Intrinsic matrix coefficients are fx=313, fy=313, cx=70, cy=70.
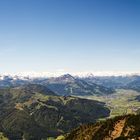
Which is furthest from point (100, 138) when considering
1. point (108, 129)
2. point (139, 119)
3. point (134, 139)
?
point (134, 139)

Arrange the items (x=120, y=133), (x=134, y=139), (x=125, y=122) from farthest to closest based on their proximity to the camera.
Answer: (x=125, y=122)
(x=120, y=133)
(x=134, y=139)

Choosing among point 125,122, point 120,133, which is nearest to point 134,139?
point 120,133

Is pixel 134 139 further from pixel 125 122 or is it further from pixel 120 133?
pixel 125 122

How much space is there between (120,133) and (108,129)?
1534cm

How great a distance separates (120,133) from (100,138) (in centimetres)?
1589

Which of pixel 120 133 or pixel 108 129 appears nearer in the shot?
pixel 120 133

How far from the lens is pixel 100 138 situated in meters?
196

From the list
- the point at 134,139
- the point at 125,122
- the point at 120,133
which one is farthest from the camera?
the point at 125,122

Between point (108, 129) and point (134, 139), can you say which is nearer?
point (134, 139)

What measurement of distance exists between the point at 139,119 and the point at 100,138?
2728 centimetres

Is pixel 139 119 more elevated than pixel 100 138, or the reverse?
pixel 139 119

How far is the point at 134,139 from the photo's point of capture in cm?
13250

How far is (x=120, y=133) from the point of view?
185375 mm

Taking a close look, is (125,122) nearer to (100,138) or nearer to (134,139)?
(100,138)
